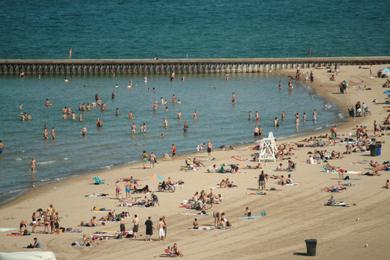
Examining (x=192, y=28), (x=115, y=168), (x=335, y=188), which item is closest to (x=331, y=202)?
(x=335, y=188)

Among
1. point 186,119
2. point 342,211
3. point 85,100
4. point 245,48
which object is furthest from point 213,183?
point 245,48

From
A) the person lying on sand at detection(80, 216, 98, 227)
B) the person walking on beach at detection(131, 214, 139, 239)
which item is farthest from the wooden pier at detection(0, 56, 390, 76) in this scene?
the person walking on beach at detection(131, 214, 139, 239)

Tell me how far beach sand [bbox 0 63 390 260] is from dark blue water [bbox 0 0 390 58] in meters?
73.2

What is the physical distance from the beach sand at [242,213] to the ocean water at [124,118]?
147 inches

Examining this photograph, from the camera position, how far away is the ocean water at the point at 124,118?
55.1 meters

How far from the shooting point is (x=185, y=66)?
3935 inches

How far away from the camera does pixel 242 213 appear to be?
1540 inches

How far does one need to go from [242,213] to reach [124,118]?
32.7m

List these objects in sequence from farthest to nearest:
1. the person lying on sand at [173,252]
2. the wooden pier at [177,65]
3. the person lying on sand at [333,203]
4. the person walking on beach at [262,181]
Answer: the wooden pier at [177,65] → the person walking on beach at [262,181] → the person lying on sand at [333,203] → the person lying on sand at [173,252]

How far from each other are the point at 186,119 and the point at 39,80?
30.7 meters

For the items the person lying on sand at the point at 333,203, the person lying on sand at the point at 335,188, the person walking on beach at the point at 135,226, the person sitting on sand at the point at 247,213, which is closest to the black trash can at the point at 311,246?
the person sitting on sand at the point at 247,213

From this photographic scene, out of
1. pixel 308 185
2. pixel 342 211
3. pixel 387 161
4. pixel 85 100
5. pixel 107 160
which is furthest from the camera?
pixel 85 100

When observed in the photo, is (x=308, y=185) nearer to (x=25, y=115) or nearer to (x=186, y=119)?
(x=186, y=119)

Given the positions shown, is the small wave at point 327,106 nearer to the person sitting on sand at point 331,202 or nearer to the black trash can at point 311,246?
the person sitting on sand at point 331,202
